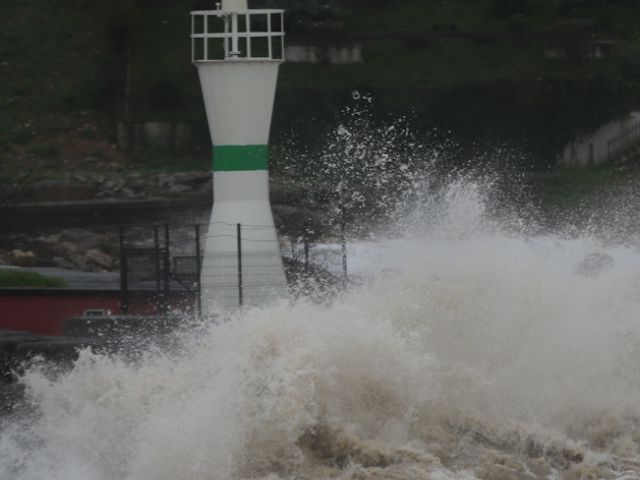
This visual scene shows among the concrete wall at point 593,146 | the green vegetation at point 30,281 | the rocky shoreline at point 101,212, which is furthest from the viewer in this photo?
the concrete wall at point 593,146

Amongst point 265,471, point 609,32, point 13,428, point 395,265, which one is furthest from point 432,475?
point 609,32

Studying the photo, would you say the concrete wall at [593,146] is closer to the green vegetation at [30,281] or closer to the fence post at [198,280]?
the green vegetation at [30,281]

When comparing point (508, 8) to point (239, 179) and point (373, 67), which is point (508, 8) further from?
point (239, 179)

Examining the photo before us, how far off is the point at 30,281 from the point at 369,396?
9593 mm

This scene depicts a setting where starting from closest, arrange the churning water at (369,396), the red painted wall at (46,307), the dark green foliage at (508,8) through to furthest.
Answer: the churning water at (369,396) → the red painted wall at (46,307) → the dark green foliage at (508,8)

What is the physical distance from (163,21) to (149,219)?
1271cm

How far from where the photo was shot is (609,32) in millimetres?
55125

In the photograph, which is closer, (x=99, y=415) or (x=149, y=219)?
(x=99, y=415)

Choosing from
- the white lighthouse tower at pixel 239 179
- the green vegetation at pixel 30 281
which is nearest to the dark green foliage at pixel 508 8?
the green vegetation at pixel 30 281

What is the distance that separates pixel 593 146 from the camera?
1998 inches

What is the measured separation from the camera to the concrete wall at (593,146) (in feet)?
164

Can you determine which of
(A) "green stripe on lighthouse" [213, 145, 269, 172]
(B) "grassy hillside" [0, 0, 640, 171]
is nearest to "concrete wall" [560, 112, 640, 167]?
(B) "grassy hillside" [0, 0, 640, 171]

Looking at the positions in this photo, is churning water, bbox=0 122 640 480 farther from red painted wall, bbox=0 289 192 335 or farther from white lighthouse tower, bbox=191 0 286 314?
red painted wall, bbox=0 289 192 335

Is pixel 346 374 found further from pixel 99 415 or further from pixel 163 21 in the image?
pixel 163 21
